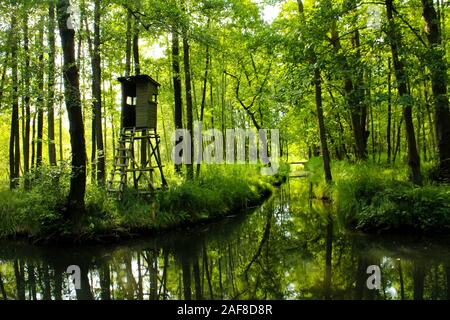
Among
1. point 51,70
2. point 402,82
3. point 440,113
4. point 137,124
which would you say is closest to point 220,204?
point 137,124

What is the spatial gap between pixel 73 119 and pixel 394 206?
8062mm

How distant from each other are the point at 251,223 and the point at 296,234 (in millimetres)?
2203

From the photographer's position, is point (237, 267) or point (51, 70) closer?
point (237, 267)

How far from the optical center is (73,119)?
333 inches

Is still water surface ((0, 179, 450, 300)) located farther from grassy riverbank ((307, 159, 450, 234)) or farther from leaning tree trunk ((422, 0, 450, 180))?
leaning tree trunk ((422, 0, 450, 180))

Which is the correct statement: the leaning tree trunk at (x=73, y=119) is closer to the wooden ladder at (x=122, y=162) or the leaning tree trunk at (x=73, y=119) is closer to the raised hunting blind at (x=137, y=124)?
the wooden ladder at (x=122, y=162)

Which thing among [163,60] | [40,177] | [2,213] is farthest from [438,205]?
[163,60]

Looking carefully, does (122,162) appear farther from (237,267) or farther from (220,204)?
(237,267)

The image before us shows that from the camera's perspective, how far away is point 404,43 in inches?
298

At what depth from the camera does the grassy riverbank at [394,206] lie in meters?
7.43

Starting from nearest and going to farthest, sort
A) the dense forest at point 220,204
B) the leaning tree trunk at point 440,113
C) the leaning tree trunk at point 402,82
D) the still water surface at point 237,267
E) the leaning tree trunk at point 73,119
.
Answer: the still water surface at point 237,267
the dense forest at point 220,204
the leaning tree trunk at point 402,82
the leaning tree trunk at point 73,119
the leaning tree trunk at point 440,113

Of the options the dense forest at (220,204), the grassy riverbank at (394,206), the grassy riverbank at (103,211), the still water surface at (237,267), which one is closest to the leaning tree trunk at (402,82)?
the dense forest at (220,204)

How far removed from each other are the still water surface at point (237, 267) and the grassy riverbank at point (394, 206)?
1.48 ft
